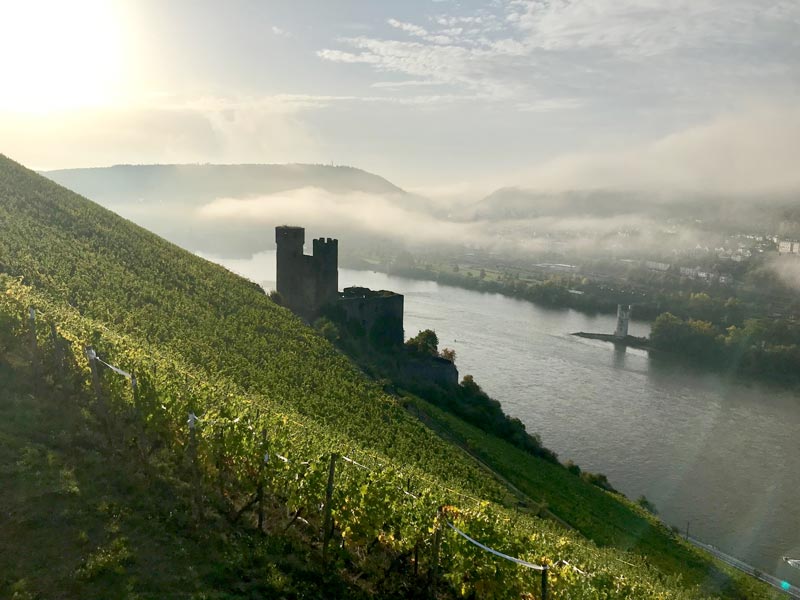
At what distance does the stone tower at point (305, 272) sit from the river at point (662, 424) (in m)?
20.7

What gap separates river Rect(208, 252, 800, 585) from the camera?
120 ft

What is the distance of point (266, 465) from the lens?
973 centimetres

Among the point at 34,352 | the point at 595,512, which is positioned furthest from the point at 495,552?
the point at 595,512

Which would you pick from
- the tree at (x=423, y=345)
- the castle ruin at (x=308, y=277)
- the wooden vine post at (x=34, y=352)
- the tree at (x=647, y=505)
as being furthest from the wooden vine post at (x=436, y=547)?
the tree at (x=423, y=345)

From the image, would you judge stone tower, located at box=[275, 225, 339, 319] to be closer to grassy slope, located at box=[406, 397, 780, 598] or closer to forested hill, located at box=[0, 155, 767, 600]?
grassy slope, located at box=[406, 397, 780, 598]

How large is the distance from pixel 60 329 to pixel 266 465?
7.21 metres

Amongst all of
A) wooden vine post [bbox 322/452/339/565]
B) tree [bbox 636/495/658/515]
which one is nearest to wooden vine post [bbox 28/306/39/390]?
wooden vine post [bbox 322/452/339/565]

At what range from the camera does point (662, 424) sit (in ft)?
167

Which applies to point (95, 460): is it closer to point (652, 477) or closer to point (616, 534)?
point (616, 534)

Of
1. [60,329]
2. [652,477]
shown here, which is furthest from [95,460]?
[652,477]

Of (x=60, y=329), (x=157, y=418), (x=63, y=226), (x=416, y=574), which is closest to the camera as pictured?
(x=416, y=574)

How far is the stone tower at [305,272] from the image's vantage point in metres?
41.2

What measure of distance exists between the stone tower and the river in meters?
20.7

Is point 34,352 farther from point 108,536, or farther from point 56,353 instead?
point 108,536
